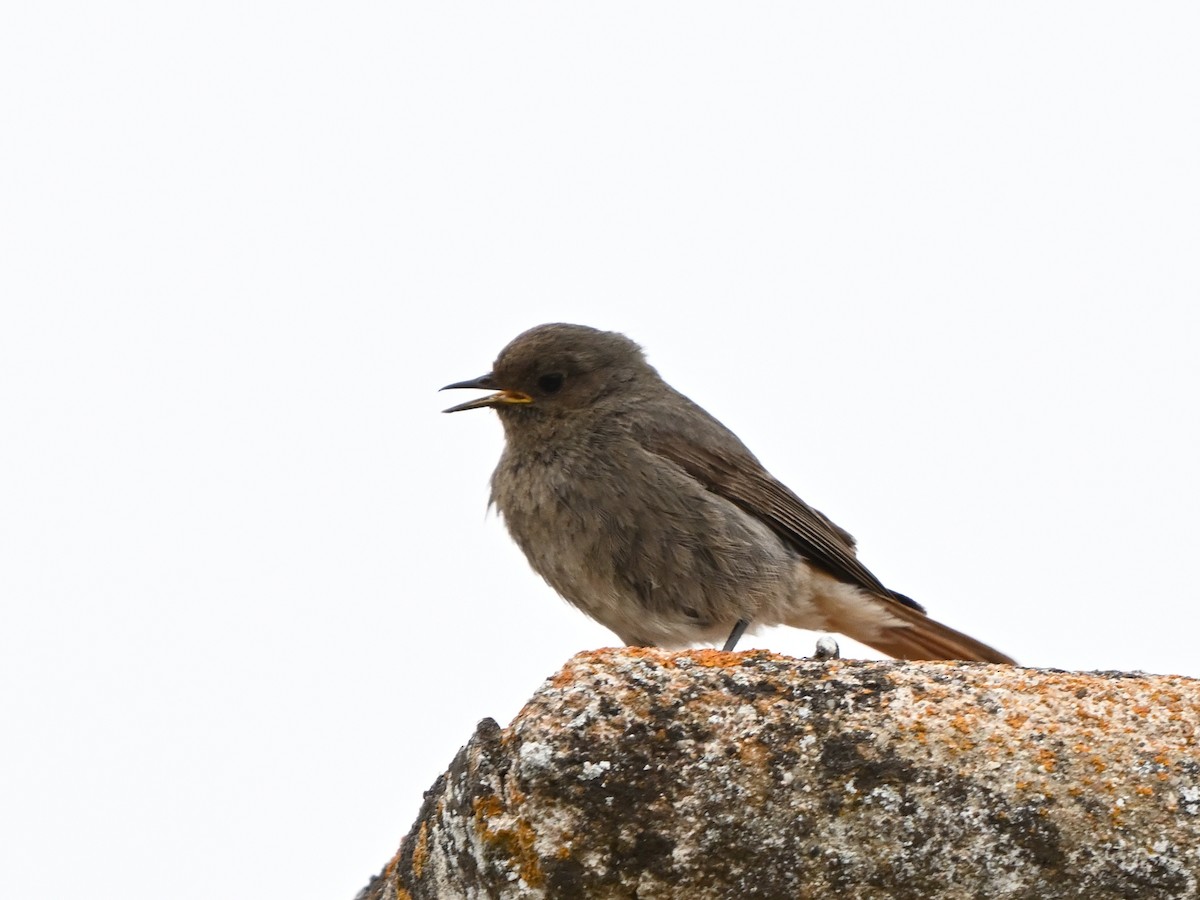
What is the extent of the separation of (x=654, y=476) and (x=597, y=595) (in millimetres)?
656

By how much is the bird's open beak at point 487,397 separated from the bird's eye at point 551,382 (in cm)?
10

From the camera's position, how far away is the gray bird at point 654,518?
681cm

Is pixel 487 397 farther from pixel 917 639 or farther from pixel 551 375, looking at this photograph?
pixel 917 639

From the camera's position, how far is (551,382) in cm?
772

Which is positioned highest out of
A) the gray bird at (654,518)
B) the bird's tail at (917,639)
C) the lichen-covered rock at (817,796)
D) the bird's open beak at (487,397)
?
the bird's open beak at (487,397)

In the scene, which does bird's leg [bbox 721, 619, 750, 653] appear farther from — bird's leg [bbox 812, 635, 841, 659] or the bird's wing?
bird's leg [bbox 812, 635, 841, 659]

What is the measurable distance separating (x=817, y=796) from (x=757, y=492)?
4626 millimetres

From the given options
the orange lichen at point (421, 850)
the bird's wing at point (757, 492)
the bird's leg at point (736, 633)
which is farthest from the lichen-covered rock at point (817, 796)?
the bird's wing at point (757, 492)

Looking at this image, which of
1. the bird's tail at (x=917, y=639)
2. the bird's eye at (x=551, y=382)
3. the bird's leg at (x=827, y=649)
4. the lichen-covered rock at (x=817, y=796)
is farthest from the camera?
the bird's eye at (x=551, y=382)

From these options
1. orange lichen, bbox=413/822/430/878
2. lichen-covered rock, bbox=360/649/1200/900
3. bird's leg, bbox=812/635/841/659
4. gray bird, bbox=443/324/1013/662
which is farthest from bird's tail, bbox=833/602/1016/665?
orange lichen, bbox=413/822/430/878

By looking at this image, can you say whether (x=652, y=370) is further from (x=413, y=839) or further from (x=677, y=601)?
(x=413, y=839)

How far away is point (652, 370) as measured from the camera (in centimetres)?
822

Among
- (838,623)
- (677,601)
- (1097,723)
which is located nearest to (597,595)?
(677,601)

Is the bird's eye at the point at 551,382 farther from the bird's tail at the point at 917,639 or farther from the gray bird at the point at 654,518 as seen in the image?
the bird's tail at the point at 917,639
